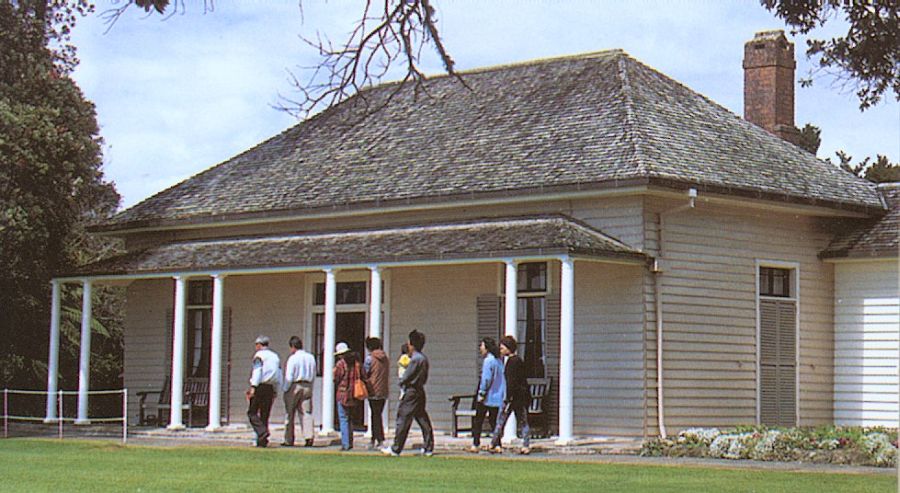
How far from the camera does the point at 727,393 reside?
23.2 meters

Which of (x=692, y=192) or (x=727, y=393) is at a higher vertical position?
(x=692, y=192)

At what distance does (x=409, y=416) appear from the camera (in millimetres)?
19844

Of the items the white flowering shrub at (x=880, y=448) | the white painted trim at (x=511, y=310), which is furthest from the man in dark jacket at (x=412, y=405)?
the white flowering shrub at (x=880, y=448)

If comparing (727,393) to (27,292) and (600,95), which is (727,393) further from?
(27,292)

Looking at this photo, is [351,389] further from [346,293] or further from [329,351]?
[346,293]

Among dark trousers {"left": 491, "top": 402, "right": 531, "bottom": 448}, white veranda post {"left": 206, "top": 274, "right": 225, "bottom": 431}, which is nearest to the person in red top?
dark trousers {"left": 491, "top": 402, "right": 531, "bottom": 448}

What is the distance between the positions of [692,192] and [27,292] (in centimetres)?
1405

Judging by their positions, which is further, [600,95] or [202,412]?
[202,412]

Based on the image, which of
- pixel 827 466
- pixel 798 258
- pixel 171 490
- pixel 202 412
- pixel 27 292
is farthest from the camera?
pixel 27 292

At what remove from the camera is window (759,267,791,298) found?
24.1 m

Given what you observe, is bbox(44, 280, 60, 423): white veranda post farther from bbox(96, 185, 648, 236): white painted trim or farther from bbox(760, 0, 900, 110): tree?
bbox(760, 0, 900, 110): tree

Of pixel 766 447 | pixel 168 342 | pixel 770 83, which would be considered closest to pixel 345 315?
pixel 168 342

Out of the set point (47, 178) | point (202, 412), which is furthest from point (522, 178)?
point (47, 178)

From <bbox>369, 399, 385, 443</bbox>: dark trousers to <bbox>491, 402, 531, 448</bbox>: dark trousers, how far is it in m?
1.67
